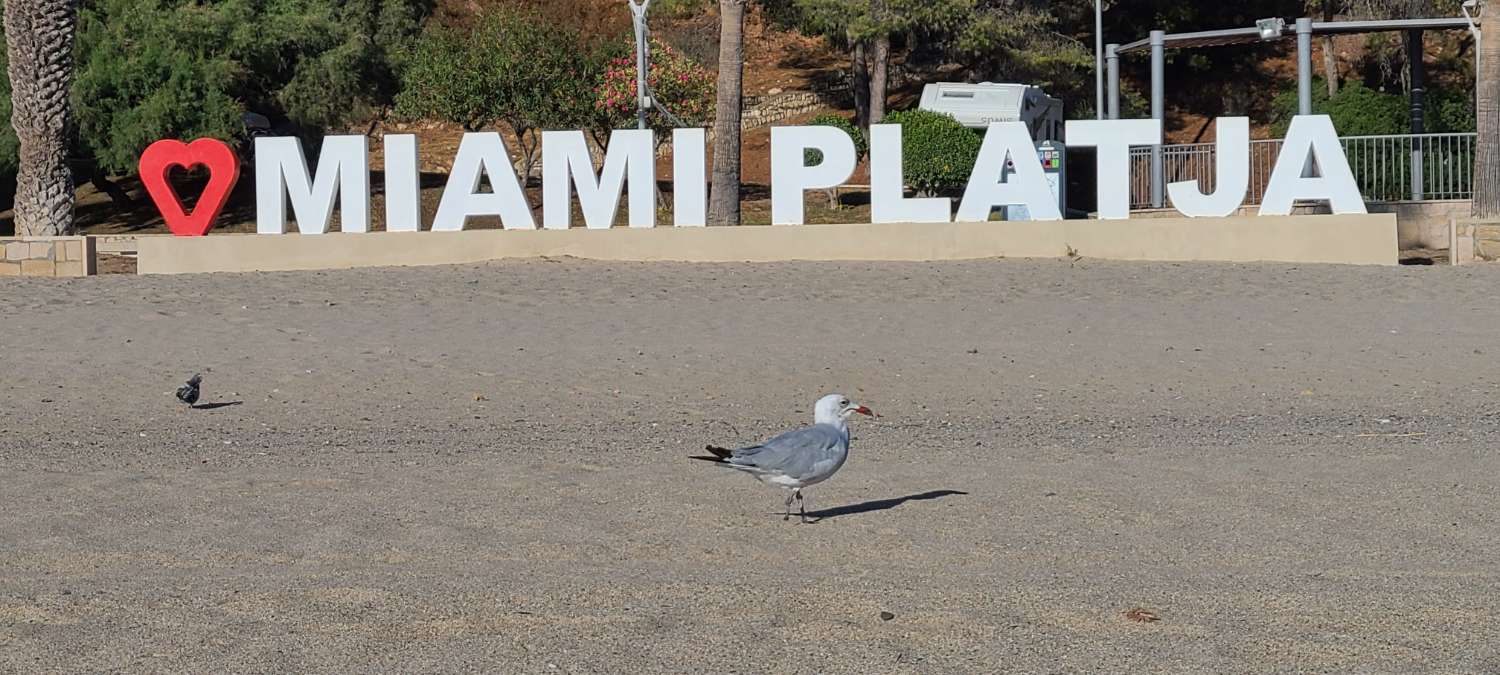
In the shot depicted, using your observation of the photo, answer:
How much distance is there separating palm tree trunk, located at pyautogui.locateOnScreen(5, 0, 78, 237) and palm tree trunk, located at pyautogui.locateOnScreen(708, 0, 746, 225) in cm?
884

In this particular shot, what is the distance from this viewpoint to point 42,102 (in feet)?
74.9

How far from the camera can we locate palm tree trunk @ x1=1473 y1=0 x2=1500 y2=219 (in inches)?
949

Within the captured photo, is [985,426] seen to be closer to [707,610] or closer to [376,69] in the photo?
[707,610]

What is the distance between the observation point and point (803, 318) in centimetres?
1716

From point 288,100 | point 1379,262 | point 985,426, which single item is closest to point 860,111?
point 288,100

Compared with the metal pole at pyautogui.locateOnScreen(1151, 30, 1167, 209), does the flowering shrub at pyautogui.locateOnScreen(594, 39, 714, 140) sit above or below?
above

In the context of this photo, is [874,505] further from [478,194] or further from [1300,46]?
[1300,46]

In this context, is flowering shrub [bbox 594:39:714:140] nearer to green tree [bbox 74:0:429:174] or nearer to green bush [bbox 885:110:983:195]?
green tree [bbox 74:0:429:174]

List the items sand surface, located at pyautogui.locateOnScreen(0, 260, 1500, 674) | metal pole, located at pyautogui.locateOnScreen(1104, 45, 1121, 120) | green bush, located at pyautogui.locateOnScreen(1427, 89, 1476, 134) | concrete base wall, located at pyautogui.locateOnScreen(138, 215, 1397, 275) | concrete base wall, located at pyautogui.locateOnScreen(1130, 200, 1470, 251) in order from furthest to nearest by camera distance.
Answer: green bush, located at pyautogui.locateOnScreen(1427, 89, 1476, 134) → metal pole, located at pyautogui.locateOnScreen(1104, 45, 1121, 120) → concrete base wall, located at pyautogui.locateOnScreen(1130, 200, 1470, 251) → concrete base wall, located at pyautogui.locateOnScreen(138, 215, 1397, 275) → sand surface, located at pyautogui.locateOnScreen(0, 260, 1500, 674)

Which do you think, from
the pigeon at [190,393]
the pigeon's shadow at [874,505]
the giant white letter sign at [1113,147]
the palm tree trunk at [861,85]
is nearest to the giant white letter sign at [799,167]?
the giant white letter sign at [1113,147]

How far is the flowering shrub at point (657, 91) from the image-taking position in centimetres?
3997

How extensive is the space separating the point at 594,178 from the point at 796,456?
13.7 meters

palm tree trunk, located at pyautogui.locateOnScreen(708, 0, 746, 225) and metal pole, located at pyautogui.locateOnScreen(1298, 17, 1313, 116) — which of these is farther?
metal pole, located at pyautogui.locateOnScreen(1298, 17, 1313, 116)

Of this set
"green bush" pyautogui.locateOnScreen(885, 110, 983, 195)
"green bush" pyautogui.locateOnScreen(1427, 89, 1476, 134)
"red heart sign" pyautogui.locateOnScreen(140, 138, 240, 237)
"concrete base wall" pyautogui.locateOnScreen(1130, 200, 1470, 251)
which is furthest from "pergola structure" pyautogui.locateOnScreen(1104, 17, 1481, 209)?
"red heart sign" pyautogui.locateOnScreen(140, 138, 240, 237)
